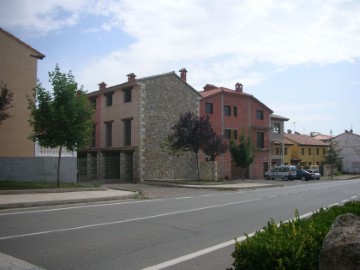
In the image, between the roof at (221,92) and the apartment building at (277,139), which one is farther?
the apartment building at (277,139)

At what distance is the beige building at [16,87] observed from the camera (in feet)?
73.6

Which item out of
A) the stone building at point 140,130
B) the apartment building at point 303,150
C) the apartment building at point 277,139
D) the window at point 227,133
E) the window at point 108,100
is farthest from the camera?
the apartment building at point 303,150

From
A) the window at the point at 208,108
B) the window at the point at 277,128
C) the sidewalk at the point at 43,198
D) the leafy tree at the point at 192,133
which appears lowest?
the sidewalk at the point at 43,198

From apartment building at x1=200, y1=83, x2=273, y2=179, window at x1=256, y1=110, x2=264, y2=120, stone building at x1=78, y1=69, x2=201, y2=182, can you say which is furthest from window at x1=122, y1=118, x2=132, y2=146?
window at x1=256, y1=110, x2=264, y2=120

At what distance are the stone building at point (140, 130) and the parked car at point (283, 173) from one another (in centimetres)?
1238

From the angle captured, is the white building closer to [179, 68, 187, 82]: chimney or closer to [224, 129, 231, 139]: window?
[224, 129, 231, 139]: window

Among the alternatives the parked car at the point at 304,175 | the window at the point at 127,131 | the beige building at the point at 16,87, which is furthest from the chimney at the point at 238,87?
the beige building at the point at 16,87

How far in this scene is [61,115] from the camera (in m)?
20.1

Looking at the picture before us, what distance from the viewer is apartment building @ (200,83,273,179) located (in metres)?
42.8

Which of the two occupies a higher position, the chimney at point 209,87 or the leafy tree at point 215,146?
the chimney at point 209,87

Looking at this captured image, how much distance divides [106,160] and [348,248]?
3236 centimetres

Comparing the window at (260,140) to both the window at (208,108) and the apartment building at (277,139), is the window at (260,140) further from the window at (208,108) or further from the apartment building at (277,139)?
the window at (208,108)

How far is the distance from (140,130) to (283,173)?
65.1ft

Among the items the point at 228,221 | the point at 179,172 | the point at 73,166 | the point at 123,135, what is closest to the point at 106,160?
the point at 123,135
